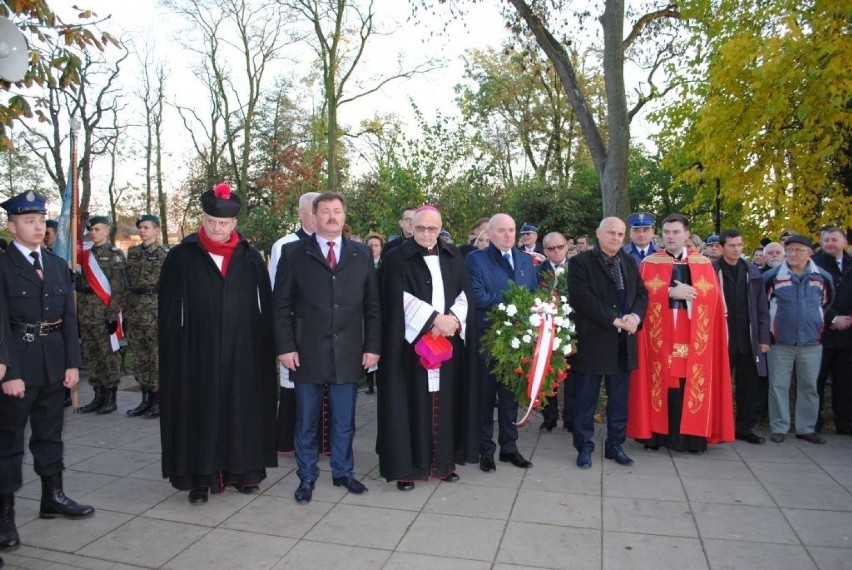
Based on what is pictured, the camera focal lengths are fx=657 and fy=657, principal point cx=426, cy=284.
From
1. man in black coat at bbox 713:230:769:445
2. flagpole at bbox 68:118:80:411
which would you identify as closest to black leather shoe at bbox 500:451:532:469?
man in black coat at bbox 713:230:769:445

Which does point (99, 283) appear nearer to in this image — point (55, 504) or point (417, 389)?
point (55, 504)

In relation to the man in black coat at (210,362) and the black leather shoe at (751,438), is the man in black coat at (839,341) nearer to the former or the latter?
the black leather shoe at (751,438)

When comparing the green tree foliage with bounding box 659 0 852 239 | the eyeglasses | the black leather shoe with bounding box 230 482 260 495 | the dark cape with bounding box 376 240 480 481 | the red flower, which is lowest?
the black leather shoe with bounding box 230 482 260 495

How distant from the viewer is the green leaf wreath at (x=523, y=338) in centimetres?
530

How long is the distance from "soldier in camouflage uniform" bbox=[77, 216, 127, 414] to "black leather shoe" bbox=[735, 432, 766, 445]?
701 cm

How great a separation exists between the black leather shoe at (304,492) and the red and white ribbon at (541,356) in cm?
184

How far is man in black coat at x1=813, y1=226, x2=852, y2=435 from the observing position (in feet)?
22.7

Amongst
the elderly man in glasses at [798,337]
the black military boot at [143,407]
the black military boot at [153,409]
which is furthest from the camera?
the black military boot at [143,407]

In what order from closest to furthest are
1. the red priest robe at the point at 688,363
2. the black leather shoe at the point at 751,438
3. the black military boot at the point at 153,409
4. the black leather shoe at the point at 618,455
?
the black leather shoe at the point at 618,455 < the red priest robe at the point at 688,363 < the black leather shoe at the point at 751,438 < the black military boot at the point at 153,409

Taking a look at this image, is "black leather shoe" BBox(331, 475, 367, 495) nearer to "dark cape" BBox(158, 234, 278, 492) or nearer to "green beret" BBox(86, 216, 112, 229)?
"dark cape" BBox(158, 234, 278, 492)

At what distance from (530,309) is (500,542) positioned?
6.20 ft

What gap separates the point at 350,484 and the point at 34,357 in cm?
240

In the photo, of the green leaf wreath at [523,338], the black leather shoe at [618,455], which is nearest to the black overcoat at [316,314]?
the green leaf wreath at [523,338]

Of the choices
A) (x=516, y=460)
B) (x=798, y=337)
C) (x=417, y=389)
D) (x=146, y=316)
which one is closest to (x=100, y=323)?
(x=146, y=316)
